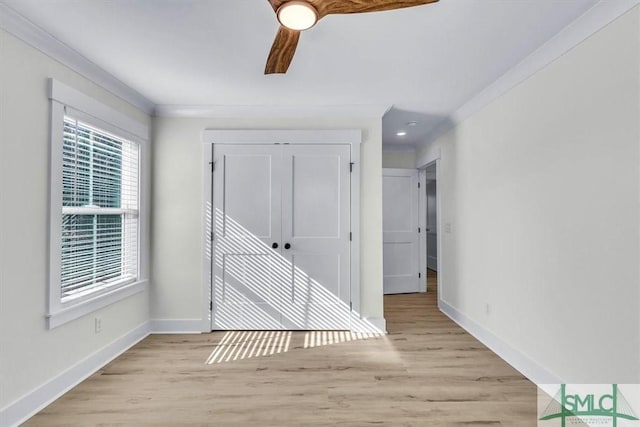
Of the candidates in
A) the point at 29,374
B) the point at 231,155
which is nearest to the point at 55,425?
the point at 29,374

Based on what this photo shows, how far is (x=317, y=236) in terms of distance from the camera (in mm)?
3447

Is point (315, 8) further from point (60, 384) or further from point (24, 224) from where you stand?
point (60, 384)

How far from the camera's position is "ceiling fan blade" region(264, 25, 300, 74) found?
1.63 meters

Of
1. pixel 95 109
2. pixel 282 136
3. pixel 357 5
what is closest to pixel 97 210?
pixel 95 109

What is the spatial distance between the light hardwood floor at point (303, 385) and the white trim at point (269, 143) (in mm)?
405

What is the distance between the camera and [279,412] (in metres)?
2.05

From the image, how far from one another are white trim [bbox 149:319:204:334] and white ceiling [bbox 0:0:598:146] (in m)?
2.21

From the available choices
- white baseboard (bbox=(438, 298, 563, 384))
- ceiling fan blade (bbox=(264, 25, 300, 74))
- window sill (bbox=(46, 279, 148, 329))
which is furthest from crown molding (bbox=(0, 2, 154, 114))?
white baseboard (bbox=(438, 298, 563, 384))

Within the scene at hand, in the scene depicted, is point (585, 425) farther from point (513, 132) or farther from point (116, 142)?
point (116, 142)

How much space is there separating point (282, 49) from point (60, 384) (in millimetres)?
2561

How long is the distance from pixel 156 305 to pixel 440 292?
332cm

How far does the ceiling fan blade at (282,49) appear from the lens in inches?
64.2

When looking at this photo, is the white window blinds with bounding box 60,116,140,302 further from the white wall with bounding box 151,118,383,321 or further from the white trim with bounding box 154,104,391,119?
the white trim with bounding box 154,104,391,119

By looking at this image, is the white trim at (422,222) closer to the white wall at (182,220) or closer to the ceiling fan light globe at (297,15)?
the white wall at (182,220)
